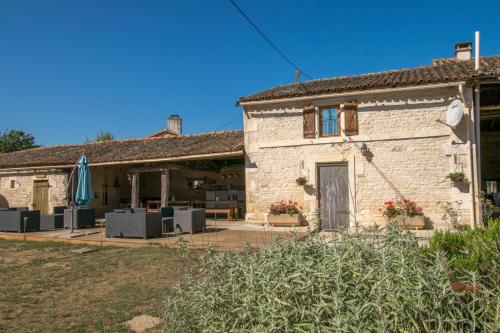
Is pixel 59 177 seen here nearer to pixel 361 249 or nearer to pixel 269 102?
pixel 269 102

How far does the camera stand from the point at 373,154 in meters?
9.82

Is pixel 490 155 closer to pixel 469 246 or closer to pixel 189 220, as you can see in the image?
pixel 189 220

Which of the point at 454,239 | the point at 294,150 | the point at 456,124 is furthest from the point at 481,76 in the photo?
the point at 454,239

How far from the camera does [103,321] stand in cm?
352

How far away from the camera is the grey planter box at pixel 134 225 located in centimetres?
843

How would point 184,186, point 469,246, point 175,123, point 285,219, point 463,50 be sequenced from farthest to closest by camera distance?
point 175,123 → point 184,186 → point 463,50 → point 285,219 → point 469,246

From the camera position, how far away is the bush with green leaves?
5.16 feet

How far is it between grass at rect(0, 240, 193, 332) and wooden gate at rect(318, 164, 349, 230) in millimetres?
5127

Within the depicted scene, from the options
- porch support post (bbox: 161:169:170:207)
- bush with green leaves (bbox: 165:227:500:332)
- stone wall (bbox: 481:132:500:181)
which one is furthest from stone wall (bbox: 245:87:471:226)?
bush with green leaves (bbox: 165:227:500:332)

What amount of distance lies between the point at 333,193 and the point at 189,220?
4315mm

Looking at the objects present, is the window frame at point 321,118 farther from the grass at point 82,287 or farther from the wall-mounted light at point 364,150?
the grass at point 82,287

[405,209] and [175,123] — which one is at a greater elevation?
[175,123]

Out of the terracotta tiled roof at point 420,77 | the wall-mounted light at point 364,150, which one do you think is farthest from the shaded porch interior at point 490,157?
the wall-mounted light at point 364,150

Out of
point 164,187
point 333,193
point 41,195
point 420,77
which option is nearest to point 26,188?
point 41,195
